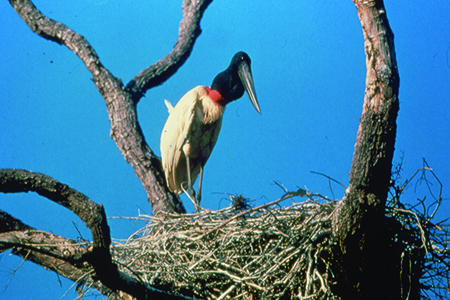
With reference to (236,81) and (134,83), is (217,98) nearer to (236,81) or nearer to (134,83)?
(236,81)

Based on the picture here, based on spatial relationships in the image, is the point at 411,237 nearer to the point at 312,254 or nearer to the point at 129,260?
the point at 312,254

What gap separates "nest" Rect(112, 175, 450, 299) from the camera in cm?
215

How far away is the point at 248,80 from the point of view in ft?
13.9

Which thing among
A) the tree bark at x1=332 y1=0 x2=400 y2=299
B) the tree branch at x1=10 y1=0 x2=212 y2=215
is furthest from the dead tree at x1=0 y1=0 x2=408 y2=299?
the tree branch at x1=10 y1=0 x2=212 y2=215

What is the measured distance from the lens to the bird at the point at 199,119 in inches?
163

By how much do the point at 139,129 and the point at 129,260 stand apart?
4.38 ft

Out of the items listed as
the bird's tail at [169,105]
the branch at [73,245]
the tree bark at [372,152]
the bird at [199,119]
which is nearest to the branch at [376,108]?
the tree bark at [372,152]

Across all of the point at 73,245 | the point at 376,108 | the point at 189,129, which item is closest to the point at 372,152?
the point at 376,108

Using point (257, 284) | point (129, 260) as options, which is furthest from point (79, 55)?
point (257, 284)

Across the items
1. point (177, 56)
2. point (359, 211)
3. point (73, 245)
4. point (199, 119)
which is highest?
point (177, 56)

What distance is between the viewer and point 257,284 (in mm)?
2238

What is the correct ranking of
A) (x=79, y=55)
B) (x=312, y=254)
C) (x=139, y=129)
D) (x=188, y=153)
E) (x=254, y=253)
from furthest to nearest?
(x=188, y=153)
(x=79, y=55)
(x=139, y=129)
(x=254, y=253)
(x=312, y=254)

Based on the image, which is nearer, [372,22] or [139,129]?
[372,22]

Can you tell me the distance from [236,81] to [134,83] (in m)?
1.00
